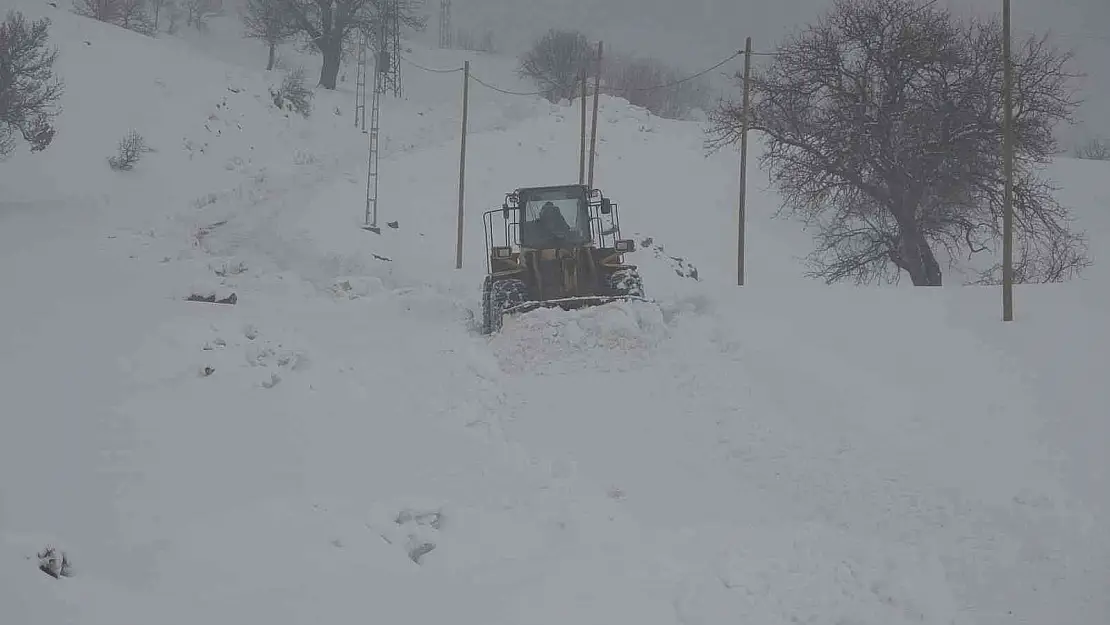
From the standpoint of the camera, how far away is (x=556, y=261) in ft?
44.7

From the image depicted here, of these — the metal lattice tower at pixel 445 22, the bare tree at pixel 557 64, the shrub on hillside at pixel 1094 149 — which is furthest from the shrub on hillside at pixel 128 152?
the metal lattice tower at pixel 445 22

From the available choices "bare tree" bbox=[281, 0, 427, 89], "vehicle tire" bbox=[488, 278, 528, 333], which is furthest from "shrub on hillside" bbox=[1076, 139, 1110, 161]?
"vehicle tire" bbox=[488, 278, 528, 333]

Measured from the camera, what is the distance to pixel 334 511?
236 inches

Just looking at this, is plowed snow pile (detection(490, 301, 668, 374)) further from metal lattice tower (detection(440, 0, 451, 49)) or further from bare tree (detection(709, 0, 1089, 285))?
metal lattice tower (detection(440, 0, 451, 49))

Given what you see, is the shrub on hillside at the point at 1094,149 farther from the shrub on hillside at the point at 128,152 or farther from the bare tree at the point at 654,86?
the shrub on hillside at the point at 128,152

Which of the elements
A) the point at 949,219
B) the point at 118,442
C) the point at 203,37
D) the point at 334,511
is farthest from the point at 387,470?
the point at 203,37

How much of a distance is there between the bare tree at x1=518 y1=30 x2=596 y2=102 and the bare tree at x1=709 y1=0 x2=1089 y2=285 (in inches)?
1490

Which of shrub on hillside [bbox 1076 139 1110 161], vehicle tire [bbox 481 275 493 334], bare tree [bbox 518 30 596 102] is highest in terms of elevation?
bare tree [bbox 518 30 596 102]

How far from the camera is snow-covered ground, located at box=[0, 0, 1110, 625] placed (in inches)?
198

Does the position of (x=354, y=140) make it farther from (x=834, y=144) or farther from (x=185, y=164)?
(x=834, y=144)

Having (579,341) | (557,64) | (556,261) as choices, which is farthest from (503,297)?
(557,64)

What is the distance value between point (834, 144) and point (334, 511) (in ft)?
53.1

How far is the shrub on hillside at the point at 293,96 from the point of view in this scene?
124ft

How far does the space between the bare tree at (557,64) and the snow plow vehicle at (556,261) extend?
44241 mm
